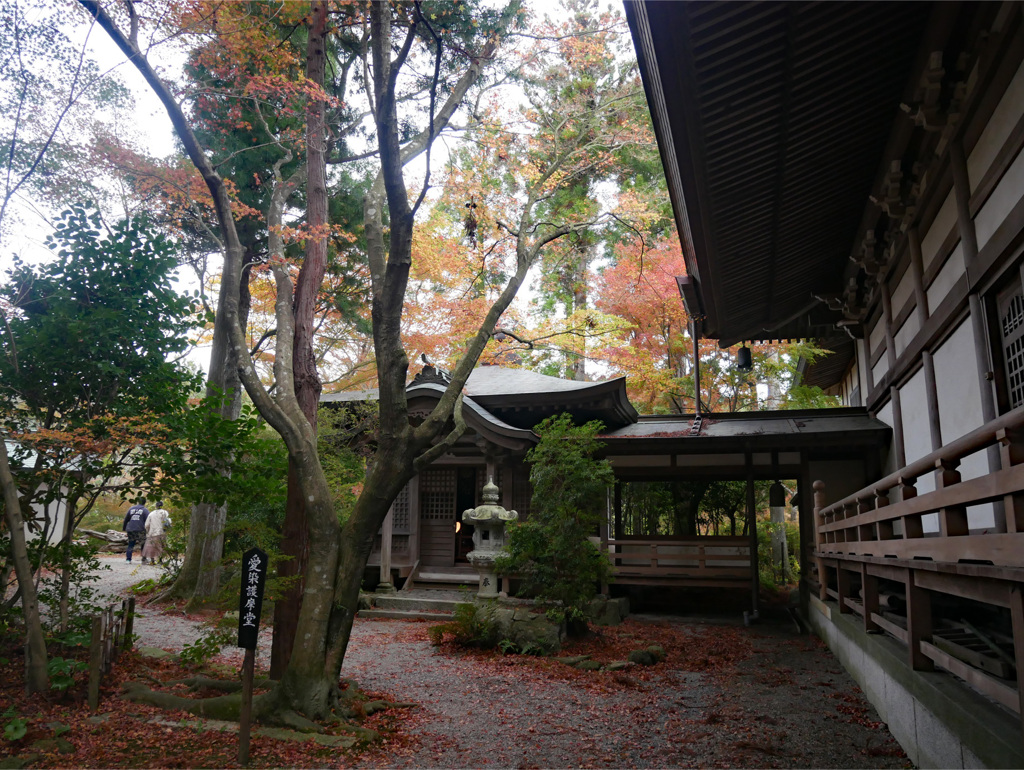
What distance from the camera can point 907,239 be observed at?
7.21 meters

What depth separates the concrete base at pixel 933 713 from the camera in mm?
2998

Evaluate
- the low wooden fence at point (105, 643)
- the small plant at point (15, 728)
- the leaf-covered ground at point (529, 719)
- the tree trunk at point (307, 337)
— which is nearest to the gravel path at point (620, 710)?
the leaf-covered ground at point (529, 719)

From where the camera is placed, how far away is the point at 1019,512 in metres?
2.57

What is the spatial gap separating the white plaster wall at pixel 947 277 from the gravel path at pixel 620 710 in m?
3.77

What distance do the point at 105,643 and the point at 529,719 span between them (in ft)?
12.6

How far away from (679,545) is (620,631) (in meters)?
2.33

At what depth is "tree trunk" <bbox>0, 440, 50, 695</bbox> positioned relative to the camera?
5047mm

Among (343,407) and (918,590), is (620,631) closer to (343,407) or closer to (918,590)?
(918,590)

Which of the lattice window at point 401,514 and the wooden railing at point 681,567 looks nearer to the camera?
the wooden railing at point 681,567

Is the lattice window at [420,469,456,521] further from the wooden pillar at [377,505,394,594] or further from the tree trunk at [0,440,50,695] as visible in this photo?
the tree trunk at [0,440,50,695]

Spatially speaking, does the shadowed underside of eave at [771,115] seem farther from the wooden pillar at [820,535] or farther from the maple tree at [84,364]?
the maple tree at [84,364]

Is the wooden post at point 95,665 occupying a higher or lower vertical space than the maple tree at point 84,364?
lower

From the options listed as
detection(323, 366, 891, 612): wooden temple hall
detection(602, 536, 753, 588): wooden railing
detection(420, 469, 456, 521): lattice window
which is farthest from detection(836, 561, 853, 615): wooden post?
detection(420, 469, 456, 521): lattice window

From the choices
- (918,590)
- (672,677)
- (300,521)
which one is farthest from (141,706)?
(918,590)
